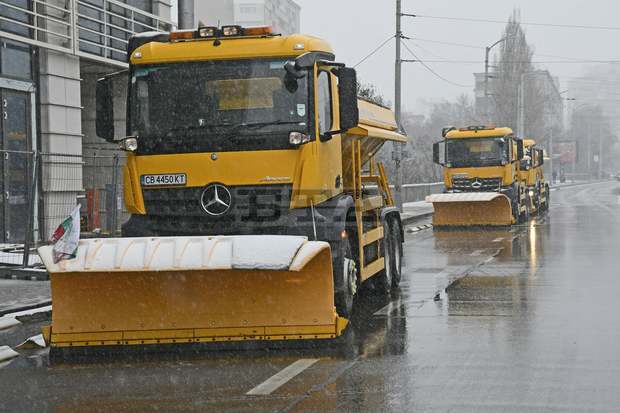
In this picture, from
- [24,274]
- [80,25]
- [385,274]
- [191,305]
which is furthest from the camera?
[80,25]

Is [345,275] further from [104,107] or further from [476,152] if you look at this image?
[476,152]

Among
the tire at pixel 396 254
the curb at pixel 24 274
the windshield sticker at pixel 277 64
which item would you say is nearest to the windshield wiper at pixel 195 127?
the windshield sticker at pixel 277 64

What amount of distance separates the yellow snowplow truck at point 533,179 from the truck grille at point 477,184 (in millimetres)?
2832

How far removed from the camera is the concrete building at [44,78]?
18703 mm

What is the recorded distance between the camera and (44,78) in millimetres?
20781

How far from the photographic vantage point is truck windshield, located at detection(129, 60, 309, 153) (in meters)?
9.66

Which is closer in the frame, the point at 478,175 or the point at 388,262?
the point at 388,262

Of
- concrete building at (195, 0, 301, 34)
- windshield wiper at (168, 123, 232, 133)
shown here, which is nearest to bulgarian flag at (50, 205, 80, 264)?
windshield wiper at (168, 123, 232, 133)

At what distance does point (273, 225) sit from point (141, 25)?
1672cm

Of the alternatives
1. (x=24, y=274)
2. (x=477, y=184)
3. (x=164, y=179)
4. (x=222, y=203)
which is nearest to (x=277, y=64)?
(x=222, y=203)

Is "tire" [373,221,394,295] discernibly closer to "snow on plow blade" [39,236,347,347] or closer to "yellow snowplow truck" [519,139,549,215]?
"snow on plow blade" [39,236,347,347]

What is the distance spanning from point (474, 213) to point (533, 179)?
328 inches

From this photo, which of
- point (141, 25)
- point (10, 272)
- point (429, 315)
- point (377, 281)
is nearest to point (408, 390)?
point (429, 315)

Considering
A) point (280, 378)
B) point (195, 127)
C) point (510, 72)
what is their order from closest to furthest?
point (280, 378)
point (195, 127)
point (510, 72)
